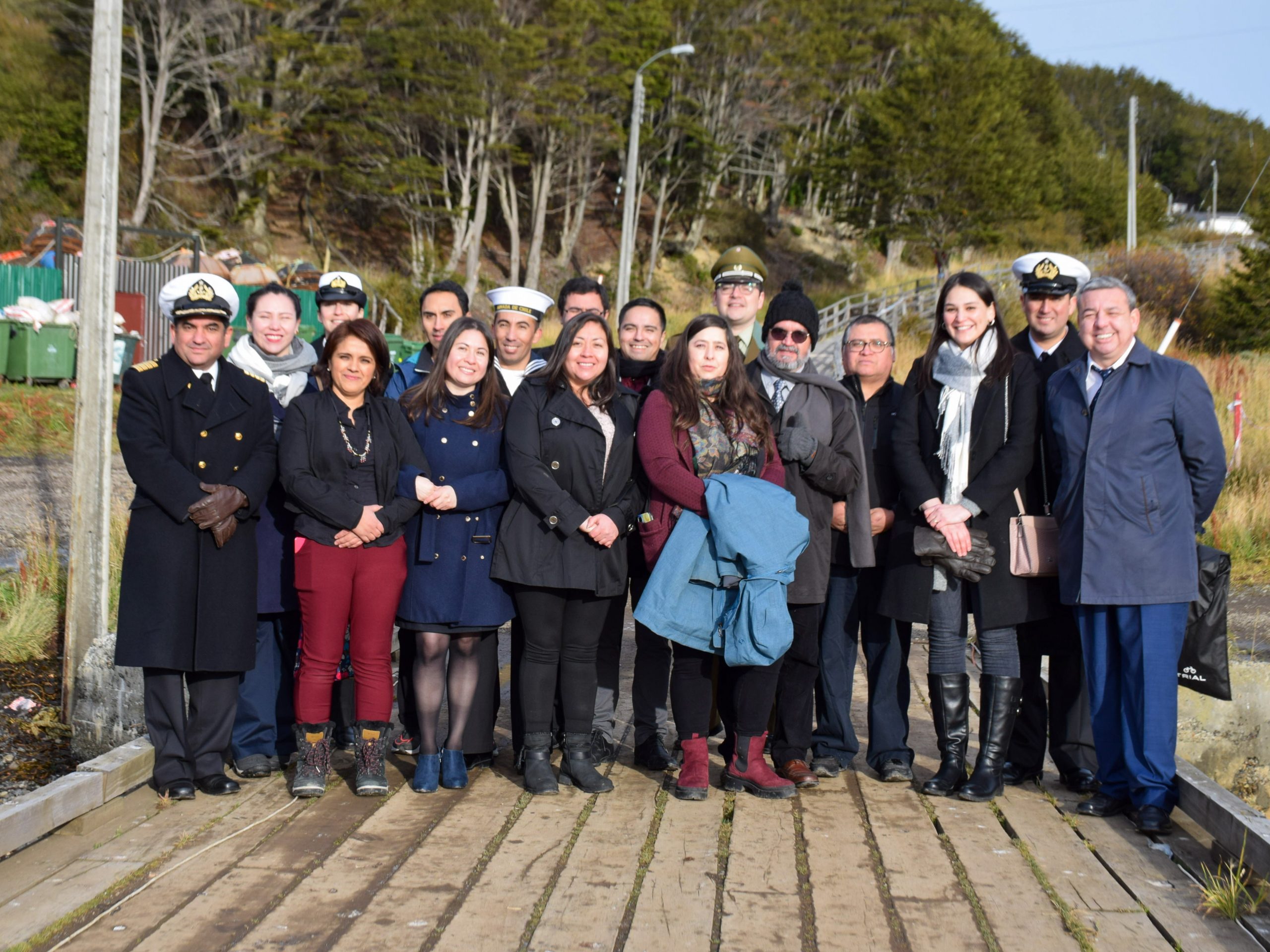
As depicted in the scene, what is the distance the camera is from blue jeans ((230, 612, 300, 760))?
16.0 ft

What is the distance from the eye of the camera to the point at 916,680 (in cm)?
705

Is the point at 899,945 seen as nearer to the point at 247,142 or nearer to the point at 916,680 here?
the point at 916,680

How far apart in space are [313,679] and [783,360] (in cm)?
225

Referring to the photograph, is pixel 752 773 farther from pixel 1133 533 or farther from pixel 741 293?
pixel 741 293

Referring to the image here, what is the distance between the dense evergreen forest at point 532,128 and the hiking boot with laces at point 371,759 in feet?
66.2

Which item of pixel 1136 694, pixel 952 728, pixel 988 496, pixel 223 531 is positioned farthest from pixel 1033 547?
pixel 223 531

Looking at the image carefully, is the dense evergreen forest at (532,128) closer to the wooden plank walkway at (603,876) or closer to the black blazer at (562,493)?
the black blazer at (562,493)

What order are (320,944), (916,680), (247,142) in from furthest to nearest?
1. (247,142)
2. (916,680)
3. (320,944)

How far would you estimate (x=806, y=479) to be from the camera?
4801mm

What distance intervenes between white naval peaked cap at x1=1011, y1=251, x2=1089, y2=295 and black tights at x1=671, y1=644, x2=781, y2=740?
6.28ft

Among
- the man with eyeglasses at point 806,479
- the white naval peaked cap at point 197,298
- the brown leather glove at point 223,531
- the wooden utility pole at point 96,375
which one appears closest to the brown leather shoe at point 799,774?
the man with eyeglasses at point 806,479

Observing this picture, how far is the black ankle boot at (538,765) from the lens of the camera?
4.60m

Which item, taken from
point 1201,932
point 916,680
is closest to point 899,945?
point 1201,932

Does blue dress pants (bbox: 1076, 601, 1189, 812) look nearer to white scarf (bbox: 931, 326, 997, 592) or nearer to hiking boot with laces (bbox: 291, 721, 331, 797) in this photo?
white scarf (bbox: 931, 326, 997, 592)
